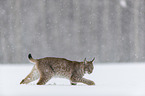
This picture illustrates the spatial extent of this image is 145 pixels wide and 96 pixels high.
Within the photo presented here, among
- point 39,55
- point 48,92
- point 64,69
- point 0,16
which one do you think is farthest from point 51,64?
point 0,16

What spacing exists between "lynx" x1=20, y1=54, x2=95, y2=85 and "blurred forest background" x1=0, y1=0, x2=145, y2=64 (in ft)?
22.1

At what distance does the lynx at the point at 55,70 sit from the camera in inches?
132

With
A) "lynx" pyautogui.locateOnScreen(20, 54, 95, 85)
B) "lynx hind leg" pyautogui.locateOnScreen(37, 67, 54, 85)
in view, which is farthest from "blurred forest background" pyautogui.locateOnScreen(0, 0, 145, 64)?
"lynx hind leg" pyautogui.locateOnScreen(37, 67, 54, 85)

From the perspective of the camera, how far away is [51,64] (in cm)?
344

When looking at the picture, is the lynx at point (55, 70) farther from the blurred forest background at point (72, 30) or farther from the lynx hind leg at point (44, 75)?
the blurred forest background at point (72, 30)

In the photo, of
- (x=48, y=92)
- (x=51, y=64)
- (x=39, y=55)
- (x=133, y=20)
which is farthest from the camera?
(x=133, y=20)

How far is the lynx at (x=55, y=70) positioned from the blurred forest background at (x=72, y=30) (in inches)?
266

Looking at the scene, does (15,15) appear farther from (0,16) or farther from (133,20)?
(133,20)

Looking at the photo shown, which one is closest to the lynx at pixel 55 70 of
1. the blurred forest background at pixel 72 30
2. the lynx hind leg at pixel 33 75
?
the lynx hind leg at pixel 33 75

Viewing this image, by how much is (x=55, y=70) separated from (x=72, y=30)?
721cm

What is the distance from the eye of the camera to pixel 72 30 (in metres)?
10.6

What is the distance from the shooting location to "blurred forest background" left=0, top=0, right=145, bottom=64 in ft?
34.2

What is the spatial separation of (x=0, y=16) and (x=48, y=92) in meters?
8.32

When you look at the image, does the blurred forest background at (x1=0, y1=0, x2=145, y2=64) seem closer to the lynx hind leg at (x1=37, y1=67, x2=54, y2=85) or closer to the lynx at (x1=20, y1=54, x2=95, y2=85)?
the lynx at (x1=20, y1=54, x2=95, y2=85)
